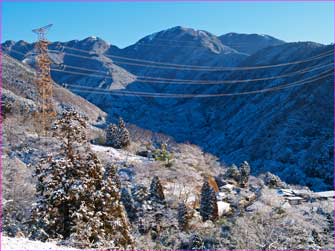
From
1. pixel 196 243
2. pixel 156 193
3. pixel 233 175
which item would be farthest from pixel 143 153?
pixel 196 243

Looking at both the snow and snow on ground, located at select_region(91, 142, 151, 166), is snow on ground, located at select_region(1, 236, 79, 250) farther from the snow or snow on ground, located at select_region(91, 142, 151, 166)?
the snow

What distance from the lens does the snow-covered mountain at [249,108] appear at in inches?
2340

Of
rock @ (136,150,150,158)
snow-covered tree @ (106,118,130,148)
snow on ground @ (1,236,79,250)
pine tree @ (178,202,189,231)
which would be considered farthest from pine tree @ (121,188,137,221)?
snow-covered tree @ (106,118,130,148)

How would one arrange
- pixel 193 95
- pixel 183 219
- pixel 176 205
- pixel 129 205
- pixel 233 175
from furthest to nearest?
pixel 193 95
pixel 233 175
pixel 176 205
pixel 129 205
pixel 183 219

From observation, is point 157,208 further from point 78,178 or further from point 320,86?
point 320,86

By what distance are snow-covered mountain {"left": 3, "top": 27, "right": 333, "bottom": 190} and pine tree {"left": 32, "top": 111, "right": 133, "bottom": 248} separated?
40.9 meters

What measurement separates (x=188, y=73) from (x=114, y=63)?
41850 mm

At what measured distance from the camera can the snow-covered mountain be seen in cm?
5944

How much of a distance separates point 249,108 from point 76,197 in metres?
81.8

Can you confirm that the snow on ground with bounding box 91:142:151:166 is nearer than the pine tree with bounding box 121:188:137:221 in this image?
No

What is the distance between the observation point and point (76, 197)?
12195mm

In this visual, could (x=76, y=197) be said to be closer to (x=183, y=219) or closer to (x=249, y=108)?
(x=183, y=219)

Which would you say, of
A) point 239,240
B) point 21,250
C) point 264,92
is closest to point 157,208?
point 239,240

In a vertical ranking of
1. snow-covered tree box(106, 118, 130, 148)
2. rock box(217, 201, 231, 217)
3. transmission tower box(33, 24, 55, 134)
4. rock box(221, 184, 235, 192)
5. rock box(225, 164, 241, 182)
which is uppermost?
transmission tower box(33, 24, 55, 134)
